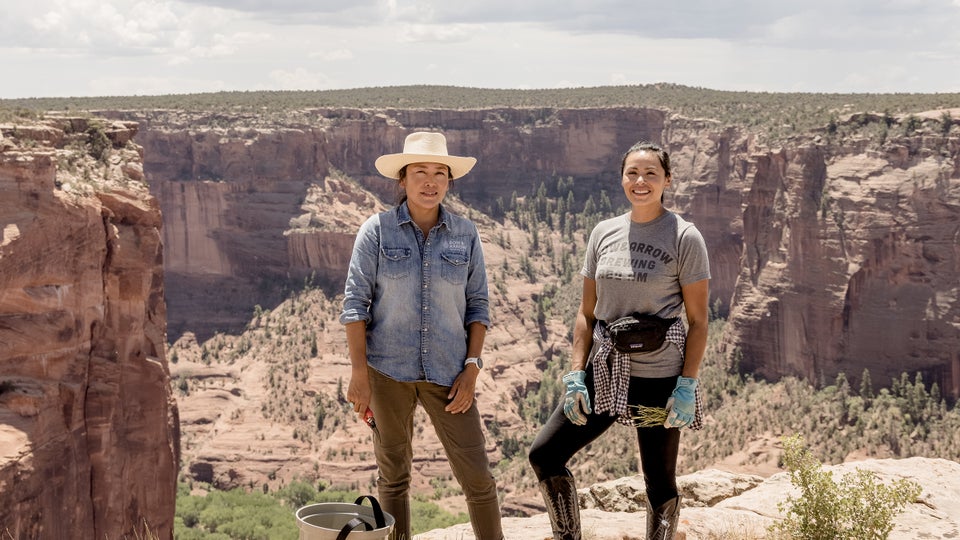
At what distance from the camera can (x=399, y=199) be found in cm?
796

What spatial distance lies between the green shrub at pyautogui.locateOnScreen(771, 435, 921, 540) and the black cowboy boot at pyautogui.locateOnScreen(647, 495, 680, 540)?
40.3 inches

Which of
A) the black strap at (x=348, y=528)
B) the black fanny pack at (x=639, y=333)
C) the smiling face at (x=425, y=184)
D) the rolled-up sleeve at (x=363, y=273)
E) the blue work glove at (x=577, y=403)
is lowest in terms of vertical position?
the black strap at (x=348, y=528)

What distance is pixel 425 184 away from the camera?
7.41m

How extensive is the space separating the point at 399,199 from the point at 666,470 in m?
2.82

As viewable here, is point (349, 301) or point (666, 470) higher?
point (349, 301)

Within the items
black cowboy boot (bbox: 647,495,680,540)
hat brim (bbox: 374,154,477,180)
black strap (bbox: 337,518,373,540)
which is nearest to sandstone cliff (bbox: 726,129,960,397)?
black cowboy boot (bbox: 647,495,680,540)

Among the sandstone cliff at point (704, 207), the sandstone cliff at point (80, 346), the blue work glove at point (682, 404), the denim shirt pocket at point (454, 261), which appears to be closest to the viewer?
the blue work glove at point (682, 404)

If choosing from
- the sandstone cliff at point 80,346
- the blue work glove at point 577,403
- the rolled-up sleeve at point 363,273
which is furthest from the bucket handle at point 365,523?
the sandstone cliff at point 80,346

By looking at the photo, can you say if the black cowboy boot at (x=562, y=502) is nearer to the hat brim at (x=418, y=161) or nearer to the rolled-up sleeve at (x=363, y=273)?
the rolled-up sleeve at (x=363, y=273)

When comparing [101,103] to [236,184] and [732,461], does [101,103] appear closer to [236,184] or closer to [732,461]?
[236,184]

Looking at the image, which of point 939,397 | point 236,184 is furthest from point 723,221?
point 236,184

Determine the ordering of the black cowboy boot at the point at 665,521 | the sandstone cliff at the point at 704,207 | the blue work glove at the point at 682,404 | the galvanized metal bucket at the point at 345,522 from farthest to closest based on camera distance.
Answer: the sandstone cliff at the point at 704,207, the black cowboy boot at the point at 665,521, the blue work glove at the point at 682,404, the galvanized metal bucket at the point at 345,522

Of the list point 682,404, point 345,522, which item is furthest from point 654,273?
point 345,522

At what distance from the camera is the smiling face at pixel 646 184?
7215 mm
